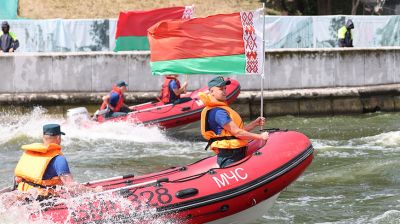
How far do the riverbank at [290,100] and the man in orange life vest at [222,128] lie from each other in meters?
10.9

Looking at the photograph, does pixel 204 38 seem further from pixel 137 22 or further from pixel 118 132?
pixel 137 22

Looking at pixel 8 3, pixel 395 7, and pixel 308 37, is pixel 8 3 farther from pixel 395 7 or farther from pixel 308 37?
pixel 395 7

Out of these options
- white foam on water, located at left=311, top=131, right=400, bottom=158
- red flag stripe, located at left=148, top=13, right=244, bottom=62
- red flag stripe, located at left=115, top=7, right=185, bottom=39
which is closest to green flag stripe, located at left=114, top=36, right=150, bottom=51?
red flag stripe, located at left=115, top=7, right=185, bottom=39

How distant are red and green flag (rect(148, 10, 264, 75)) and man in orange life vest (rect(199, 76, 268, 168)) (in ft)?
5.62

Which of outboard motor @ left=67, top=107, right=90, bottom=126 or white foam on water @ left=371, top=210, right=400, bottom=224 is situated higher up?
outboard motor @ left=67, top=107, right=90, bottom=126

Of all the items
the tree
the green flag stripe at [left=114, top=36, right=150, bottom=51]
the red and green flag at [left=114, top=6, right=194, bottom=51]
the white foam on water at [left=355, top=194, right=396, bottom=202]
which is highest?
the tree

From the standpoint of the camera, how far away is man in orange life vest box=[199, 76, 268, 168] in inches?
451

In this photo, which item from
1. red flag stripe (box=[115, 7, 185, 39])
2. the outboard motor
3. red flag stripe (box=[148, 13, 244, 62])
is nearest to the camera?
red flag stripe (box=[148, 13, 244, 62])

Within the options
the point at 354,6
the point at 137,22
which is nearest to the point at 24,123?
the point at 137,22

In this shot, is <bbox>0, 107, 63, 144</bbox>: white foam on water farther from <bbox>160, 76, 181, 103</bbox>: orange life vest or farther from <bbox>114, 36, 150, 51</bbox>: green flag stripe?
<bbox>160, 76, 181, 103</bbox>: orange life vest

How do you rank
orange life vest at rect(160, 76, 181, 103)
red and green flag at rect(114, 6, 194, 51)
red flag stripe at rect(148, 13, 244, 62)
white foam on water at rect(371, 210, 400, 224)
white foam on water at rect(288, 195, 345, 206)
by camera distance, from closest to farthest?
1. white foam on water at rect(371, 210, 400, 224)
2. red flag stripe at rect(148, 13, 244, 62)
3. white foam on water at rect(288, 195, 345, 206)
4. orange life vest at rect(160, 76, 181, 103)
5. red and green flag at rect(114, 6, 194, 51)

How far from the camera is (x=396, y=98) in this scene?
23953 millimetres

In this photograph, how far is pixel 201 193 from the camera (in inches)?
439

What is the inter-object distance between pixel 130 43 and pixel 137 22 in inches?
37.8
